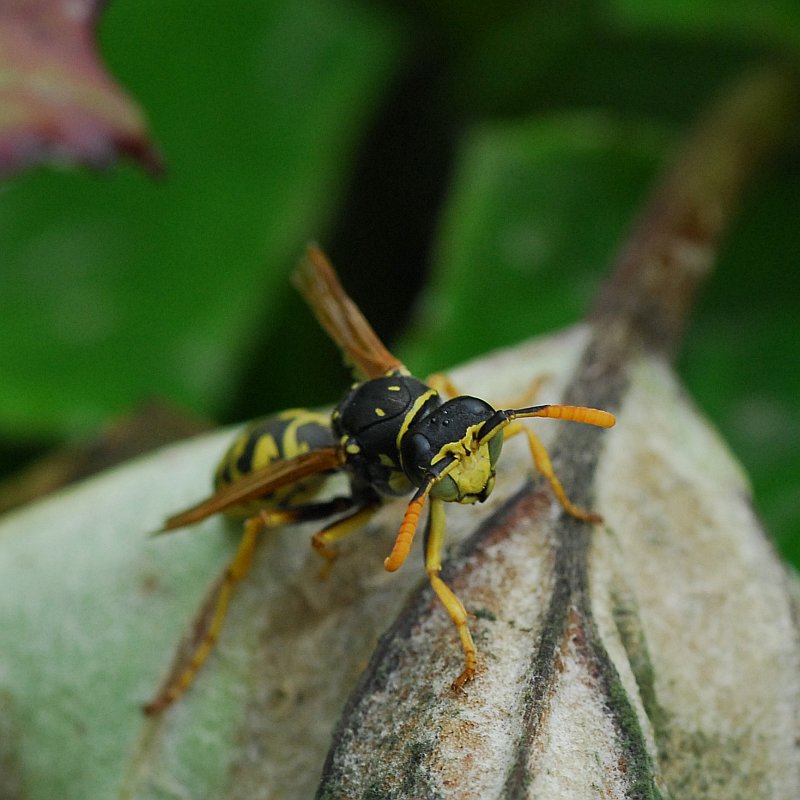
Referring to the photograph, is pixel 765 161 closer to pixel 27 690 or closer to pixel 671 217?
pixel 671 217

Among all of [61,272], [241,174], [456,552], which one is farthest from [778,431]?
[61,272]

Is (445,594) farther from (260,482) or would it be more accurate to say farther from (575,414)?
(260,482)

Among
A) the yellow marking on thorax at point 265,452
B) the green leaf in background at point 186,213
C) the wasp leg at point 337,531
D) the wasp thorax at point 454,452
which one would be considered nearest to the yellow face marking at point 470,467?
the wasp thorax at point 454,452

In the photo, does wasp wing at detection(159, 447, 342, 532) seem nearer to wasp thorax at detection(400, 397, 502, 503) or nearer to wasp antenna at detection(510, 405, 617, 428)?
wasp thorax at detection(400, 397, 502, 503)

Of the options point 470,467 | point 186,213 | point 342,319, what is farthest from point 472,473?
point 186,213

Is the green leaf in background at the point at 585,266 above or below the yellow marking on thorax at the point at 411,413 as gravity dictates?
below

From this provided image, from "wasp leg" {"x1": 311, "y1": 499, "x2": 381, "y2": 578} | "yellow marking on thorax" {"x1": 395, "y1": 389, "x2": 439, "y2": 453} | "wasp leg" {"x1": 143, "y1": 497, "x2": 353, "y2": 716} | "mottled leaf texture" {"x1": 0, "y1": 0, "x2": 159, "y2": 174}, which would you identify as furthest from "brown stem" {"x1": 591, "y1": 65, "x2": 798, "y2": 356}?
"mottled leaf texture" {"x1": 0, "y1": 0, "x2": 159, "y2": 174}

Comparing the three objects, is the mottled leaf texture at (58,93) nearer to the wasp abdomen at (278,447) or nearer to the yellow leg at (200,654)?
the wasp abdomen at (278,447)

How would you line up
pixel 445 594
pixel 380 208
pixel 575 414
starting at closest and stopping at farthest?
pixel 445 594, pixel 575 414, pixel 380 208
